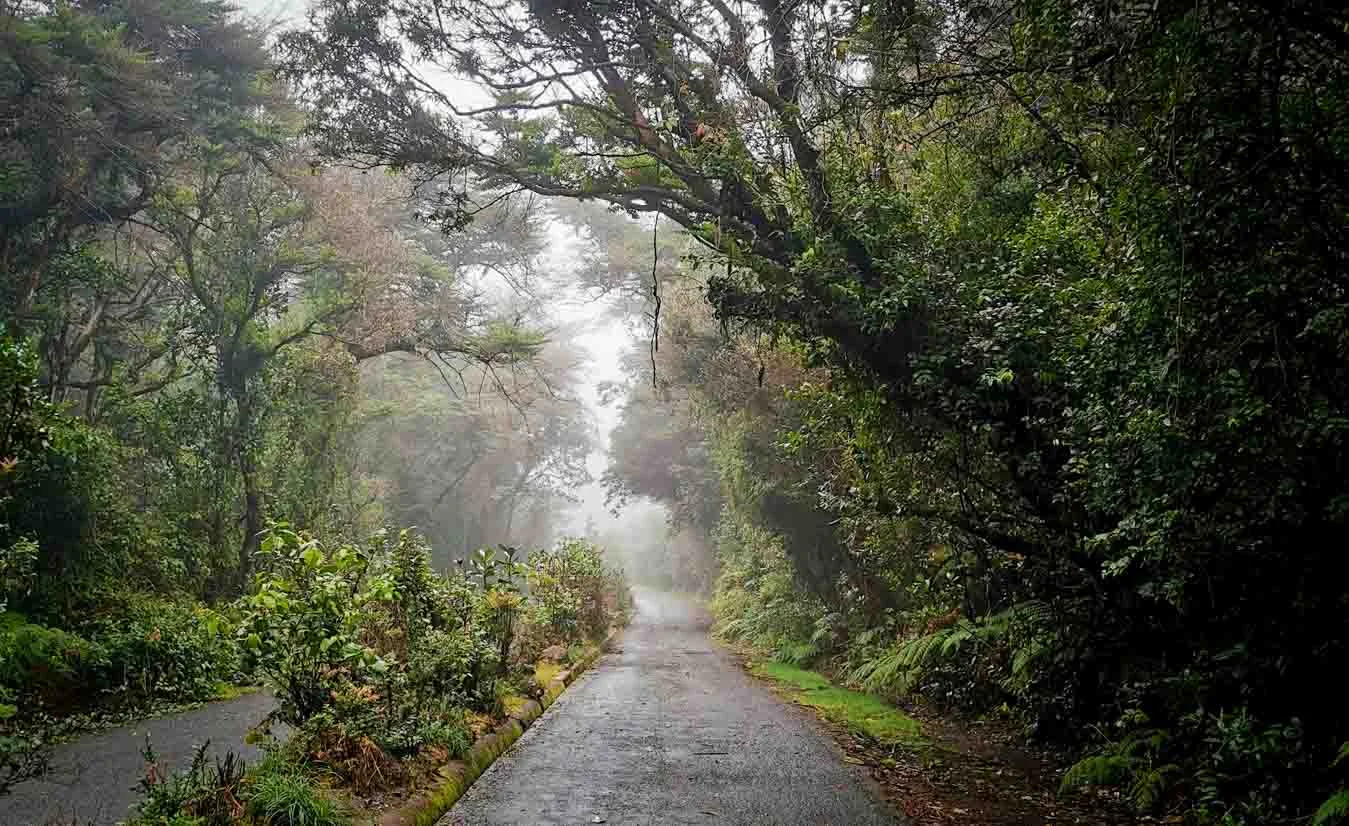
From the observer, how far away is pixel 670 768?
6.55 meters

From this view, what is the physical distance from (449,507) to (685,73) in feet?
87.4

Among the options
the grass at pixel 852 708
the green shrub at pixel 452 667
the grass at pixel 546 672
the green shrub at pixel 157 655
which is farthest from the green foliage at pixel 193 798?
the grass at pixel 546 672

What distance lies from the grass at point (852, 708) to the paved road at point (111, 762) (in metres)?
5.81

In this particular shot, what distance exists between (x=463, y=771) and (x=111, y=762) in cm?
325

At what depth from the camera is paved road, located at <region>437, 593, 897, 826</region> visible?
5285 mm

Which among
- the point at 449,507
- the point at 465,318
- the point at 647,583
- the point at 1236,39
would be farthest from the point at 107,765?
the point at 647,583

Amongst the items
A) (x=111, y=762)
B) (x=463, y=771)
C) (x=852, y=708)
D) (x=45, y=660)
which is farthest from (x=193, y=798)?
(x=852, y=708)

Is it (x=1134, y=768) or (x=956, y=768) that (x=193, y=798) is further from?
(x=1134, y=768)

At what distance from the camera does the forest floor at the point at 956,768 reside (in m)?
5.48

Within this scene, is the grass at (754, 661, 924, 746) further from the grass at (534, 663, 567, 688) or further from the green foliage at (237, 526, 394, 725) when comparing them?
the green foliage at (237, 526, 394, 725)

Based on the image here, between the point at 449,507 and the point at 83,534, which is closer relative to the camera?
the point at 83,534

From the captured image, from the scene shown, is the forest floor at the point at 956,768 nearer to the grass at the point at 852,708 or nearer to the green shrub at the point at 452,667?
the grass at the point at 852,708

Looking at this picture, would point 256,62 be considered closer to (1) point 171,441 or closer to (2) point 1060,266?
(1) point 171,441

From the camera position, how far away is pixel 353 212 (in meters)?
17.5
